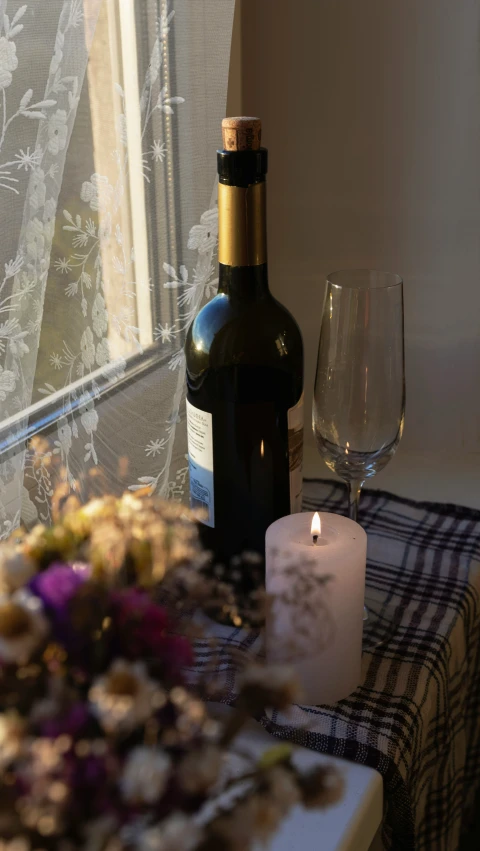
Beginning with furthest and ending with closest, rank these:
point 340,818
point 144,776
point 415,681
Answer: point 415,681 → point 340,818 → point 144,776

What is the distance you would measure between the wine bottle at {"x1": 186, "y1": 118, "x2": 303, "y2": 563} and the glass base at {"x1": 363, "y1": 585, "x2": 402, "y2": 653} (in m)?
0.12

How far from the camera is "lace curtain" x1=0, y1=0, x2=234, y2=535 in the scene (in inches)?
23.6

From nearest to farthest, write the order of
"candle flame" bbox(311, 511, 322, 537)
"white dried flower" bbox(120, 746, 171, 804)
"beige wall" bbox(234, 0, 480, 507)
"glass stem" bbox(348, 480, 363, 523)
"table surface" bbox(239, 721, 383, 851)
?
"white dried flower" bbox(120, 746, 171, 804), "table surface" bbox(239, 721, 383, 851), "candle flame" bbox(311, 511, 322, 537), "glass stem" bbox(348, 480, 363, 523), "beige wall" bbox(234, 0, 480, 507)

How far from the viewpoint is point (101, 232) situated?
0.71 metres

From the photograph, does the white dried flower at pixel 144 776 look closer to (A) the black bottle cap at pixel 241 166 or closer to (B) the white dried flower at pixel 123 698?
(B) the white dried flower at pixel 123 698

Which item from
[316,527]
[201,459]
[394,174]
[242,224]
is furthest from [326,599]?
[394,174]

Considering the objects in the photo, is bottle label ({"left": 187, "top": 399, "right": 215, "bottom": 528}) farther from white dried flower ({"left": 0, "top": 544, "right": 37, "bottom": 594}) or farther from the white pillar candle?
white dried flower ({"left": 0, "top": 544, "right": 37, "bottom": 594})

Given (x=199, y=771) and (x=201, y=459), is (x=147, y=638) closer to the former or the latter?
(x=199, y=771)

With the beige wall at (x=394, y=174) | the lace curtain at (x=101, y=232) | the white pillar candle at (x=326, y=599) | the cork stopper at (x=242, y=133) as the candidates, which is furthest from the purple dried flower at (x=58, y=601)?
the beige wall at (x=394, y=174)

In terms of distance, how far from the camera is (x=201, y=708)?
0.31 meters

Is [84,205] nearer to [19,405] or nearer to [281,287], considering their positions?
[19,405]

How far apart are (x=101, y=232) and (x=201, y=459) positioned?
0.68 feet

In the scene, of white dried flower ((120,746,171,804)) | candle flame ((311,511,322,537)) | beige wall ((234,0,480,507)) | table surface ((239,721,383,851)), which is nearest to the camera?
white dried flower ((120,746,171,804))

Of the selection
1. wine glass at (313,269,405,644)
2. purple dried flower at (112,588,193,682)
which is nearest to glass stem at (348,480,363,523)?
wine glass at (313,269,405,644)
